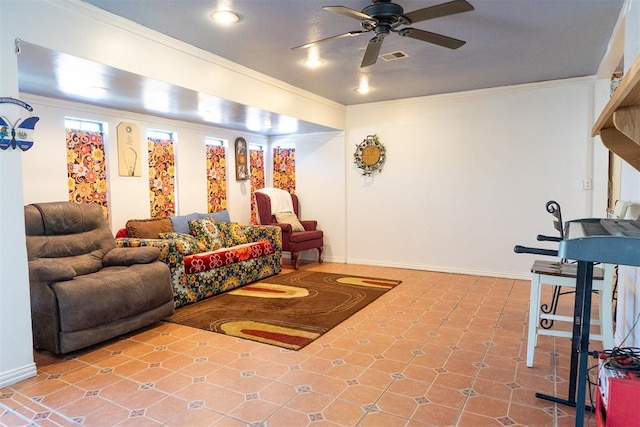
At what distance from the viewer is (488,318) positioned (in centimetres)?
365

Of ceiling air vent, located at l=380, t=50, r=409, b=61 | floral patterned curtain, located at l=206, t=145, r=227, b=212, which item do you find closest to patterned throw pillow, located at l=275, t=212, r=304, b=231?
floral patterned curtain, located at l=206, t=145, r=227, b=212

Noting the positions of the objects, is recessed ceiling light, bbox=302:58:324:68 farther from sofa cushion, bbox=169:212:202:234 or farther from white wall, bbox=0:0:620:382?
sofa cushion, bbox=169:212:202:234

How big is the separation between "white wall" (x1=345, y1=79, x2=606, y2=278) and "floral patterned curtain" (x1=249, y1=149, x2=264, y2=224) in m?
1.55

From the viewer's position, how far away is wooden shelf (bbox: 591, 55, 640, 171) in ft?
4.04

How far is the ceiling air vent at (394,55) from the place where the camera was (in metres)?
3.70

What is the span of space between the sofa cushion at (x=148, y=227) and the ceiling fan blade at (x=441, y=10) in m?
3.42

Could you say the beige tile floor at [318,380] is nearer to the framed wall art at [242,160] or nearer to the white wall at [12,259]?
the white wall at [12,259]

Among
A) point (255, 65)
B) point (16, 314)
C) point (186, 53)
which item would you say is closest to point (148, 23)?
point (186, 53)

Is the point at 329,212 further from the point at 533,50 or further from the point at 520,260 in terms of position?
the point at 533,50

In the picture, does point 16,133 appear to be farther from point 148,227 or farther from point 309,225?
point 309,225

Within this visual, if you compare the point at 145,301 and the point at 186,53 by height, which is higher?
the point at 186,53

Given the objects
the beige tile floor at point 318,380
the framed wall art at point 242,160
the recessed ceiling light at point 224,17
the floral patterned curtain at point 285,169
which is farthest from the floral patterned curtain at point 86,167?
the floral patterned curtain at point 285,169

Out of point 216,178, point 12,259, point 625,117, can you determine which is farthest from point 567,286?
point 216,178

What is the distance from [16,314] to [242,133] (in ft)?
14.3
